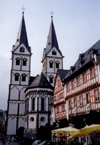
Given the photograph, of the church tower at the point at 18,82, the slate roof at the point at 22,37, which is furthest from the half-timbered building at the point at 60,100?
the slate roof at the point at 22,37

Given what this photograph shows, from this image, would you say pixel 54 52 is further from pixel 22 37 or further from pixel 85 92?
pixel 85 92

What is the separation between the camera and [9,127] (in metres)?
53.6

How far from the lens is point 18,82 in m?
57.8

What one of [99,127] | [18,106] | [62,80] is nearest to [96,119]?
[99,127]

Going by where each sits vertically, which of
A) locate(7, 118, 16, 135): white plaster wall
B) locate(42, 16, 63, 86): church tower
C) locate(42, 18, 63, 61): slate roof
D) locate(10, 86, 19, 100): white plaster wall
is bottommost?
locate(7, 118, 16, 135): white plaster wall

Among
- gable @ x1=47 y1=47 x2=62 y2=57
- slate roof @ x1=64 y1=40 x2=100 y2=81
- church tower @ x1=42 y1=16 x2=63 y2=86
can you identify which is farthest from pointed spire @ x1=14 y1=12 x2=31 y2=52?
slate roof @ x1=64 y1=40 x2=100 y2=81

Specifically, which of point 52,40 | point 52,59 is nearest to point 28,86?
point 52,59

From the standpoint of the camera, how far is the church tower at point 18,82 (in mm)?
54281

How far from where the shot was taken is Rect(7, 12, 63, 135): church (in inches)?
1799

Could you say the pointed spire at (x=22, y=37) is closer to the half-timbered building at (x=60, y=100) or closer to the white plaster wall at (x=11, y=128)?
the white plaster wall at (x=11, y=128)

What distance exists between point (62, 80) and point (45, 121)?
1930cm

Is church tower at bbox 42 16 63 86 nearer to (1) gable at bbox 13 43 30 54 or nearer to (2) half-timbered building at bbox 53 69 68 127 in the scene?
(1) gable at bbox 13 43 30 54

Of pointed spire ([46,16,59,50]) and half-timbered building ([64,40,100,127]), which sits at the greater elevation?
pointed spire ([46,16,59,50])

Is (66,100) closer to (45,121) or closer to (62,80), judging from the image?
(62,80)
